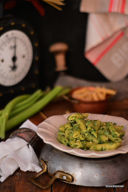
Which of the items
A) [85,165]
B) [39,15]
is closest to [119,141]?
[85,165]

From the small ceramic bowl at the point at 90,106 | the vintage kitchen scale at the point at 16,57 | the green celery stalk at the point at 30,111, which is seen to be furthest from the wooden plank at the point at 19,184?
the vintage kitchen scale at the point at 16,57

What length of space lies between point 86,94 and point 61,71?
64cm

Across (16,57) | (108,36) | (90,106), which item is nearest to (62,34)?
(108,36)

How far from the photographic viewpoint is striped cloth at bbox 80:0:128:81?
1.93m

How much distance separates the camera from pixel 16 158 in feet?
3.38

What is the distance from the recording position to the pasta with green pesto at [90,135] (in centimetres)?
90

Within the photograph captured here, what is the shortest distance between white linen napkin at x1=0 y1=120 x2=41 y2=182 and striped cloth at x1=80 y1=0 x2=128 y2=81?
125 centimetres

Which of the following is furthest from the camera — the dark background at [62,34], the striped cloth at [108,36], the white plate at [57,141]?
the dark background at [62,34]

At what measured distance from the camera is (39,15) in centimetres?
212

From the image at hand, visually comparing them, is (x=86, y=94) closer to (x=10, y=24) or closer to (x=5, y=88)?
(x=5, y=88)

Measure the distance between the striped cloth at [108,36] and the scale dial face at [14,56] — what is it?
21.3 inches

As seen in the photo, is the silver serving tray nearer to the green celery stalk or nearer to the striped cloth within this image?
the green celery stalk

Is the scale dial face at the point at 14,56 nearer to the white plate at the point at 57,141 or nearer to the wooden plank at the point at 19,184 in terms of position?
the white plate at the point at 57,141

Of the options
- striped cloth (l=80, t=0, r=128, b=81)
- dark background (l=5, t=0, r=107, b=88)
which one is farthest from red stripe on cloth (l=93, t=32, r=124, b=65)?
dark background (l=5, t=0, r=107, b=88)
